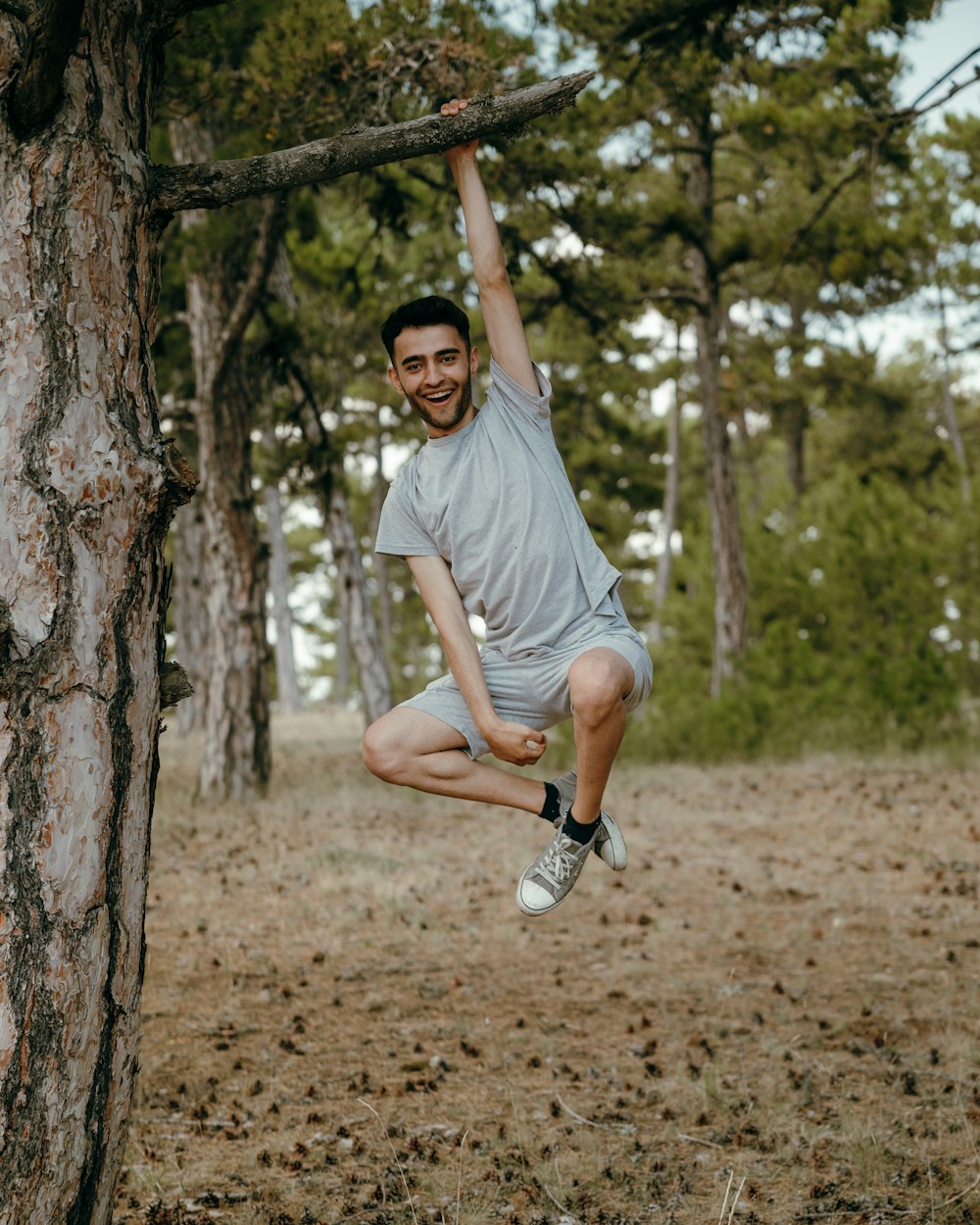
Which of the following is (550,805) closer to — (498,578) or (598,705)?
(598,705)

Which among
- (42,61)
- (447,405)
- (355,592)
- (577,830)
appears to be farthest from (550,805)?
(355,592)

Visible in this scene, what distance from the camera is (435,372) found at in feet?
12.2

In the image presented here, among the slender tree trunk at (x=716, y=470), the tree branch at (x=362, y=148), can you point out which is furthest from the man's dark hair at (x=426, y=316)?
the slender tree trunk at (x=716, y=470)

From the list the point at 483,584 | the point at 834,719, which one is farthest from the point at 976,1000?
the point at 834,719

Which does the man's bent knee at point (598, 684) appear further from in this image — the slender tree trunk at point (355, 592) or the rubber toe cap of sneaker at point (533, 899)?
the slender tree trunk at point (355, 592)

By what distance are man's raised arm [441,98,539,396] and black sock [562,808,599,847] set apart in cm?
143

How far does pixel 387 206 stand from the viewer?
8.45m

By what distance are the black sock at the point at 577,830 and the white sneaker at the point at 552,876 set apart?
0.01 m

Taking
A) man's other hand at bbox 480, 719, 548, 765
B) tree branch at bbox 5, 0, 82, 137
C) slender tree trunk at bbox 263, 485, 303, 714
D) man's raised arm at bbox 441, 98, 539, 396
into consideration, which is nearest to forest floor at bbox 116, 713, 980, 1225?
man's other hand at bbox 480, 719, 548, 765

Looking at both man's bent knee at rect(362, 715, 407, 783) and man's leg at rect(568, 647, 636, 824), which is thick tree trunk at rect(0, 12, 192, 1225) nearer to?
man's bent knee at rect(362, 715, 407, 783)

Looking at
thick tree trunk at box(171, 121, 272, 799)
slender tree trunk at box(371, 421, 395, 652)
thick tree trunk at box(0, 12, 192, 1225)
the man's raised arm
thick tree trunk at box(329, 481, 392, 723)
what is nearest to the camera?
thick tree trunk at box(0, 12, 192, 1225)

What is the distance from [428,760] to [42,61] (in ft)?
7.33

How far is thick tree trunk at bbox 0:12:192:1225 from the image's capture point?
249 centimetres

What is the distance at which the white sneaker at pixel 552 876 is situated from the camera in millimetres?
3678
